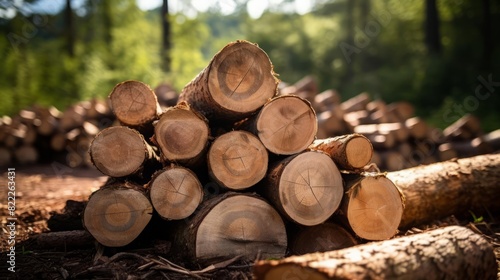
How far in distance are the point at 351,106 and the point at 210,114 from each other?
17.8 feet

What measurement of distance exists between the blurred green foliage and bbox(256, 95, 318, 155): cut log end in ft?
28.4

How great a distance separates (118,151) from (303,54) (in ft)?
65.0

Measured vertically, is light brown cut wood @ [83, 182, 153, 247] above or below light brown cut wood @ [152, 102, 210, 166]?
below

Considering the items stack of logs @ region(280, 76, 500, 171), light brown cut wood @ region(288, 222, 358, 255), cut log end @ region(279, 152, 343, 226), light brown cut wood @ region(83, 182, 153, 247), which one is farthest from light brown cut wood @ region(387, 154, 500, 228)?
stack of logs @ region(280, 76, 500, 171)

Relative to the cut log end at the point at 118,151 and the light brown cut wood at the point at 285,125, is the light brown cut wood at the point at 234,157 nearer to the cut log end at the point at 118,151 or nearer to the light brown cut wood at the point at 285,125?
the light brown cut wood at the point at 285,125

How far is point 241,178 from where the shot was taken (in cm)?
263

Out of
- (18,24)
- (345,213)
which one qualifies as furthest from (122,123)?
(18,24)

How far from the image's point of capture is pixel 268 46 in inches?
886

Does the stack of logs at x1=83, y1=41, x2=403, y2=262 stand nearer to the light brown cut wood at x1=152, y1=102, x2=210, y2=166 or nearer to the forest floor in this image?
the light brown cut wood at x1=152, y1=102, x2=210, y2=166

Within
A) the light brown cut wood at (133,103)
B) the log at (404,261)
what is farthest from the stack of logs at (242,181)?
the log at (404,261)

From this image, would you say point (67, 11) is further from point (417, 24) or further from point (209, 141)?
point (417, 24)

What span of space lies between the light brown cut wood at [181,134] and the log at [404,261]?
107 centimetres

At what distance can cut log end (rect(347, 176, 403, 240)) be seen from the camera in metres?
2.63

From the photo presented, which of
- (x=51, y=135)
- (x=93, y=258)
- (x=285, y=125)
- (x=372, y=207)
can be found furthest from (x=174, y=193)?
(x=51, y=135)
